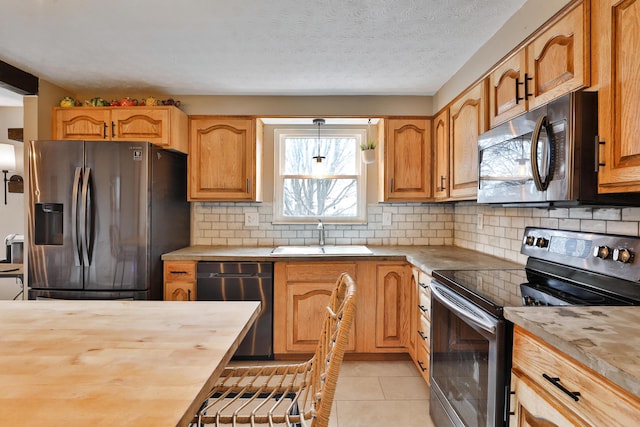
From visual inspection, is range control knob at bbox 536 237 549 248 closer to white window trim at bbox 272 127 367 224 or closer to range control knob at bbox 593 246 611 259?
range control knob at bbox 593 246 611 259

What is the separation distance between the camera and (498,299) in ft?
4.30

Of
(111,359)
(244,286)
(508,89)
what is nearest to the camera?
(111,359)

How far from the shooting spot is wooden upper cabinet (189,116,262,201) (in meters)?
2.98

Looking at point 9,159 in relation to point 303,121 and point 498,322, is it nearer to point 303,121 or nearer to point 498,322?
point 303,121

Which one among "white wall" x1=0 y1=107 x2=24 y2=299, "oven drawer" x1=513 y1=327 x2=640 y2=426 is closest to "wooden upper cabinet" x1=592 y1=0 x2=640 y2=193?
"oven drawer" x1=513 y1=327 x2=640 y2=426

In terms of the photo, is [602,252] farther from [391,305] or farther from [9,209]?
[9,209]

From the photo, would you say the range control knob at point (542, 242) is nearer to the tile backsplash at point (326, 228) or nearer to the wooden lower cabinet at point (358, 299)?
the wooden lower cabinet at point (358, 299)

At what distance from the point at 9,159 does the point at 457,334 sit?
3903mm

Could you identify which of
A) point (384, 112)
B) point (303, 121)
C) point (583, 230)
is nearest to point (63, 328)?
point (583, 230)

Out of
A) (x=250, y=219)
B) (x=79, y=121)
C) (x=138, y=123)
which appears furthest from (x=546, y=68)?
(x=79, y=121)

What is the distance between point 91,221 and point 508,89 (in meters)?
2.79

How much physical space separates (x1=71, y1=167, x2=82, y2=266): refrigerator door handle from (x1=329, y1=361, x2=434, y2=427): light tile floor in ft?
6.76

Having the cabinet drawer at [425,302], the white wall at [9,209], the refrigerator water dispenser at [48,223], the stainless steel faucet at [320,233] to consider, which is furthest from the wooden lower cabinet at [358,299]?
the white wall at [9,209]

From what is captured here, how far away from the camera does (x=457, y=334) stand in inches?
63.2
